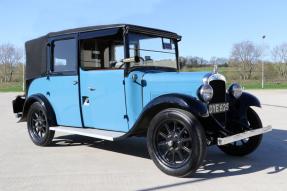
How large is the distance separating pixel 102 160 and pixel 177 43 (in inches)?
108

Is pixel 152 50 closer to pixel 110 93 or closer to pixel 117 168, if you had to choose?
pixel 110 93

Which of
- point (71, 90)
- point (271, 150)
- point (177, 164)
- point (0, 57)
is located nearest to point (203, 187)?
point (177, 164)

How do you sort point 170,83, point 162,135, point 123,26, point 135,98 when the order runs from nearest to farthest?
point 162,135 < point 170,83 < point 135,98 < point 123,26

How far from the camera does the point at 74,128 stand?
24.0 feet

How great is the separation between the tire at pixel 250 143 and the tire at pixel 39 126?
353cm

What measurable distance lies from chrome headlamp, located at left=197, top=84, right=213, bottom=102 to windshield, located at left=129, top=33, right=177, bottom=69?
4.64ft

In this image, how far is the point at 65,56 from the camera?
7.49 m

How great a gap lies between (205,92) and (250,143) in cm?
179

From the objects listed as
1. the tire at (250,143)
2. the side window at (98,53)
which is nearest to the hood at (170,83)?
the side window at (98,53)

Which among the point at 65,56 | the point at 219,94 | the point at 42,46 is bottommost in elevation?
the point at 219,94

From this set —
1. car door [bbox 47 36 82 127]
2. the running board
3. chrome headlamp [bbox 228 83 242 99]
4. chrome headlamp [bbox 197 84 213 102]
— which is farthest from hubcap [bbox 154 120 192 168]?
car door [bbox 47 36 82 127]

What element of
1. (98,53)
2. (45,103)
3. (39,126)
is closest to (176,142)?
(98,53)

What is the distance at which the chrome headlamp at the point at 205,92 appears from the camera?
5.52 m

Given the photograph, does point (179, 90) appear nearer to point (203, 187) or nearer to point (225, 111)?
point (225, 111)
